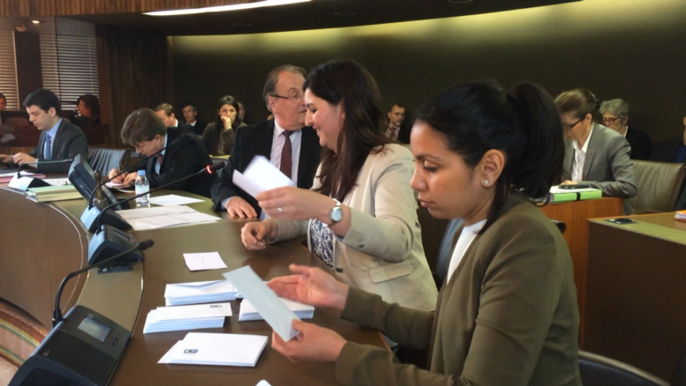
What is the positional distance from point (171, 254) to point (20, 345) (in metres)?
1.64

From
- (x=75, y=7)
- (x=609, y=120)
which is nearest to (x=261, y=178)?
(x=609, y=120)

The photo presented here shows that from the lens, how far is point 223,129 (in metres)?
7.73

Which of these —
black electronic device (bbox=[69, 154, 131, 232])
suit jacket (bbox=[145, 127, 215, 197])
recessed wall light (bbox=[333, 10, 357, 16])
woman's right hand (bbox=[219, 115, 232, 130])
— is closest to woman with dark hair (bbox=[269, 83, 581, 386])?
black electronic device (bbox=[69, 154, 131, 232])

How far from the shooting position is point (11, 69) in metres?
7.11

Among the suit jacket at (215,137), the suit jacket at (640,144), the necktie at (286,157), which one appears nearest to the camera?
the necktie at (286,157)

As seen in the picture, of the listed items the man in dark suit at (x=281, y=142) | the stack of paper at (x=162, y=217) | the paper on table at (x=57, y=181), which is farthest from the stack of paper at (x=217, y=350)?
the paper on table at (x=57, y=181)

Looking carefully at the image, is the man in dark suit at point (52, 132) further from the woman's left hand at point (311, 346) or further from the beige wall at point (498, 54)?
the beige wall at point (498, 54)

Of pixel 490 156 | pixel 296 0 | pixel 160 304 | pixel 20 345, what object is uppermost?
pixel 296 0

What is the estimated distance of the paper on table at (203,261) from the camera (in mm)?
1771

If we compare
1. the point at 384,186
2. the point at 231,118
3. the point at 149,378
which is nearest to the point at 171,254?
the point at 384,186

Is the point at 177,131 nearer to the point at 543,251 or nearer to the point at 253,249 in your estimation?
the point at 253,249

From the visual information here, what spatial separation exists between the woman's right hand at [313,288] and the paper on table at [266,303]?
0.77 feet

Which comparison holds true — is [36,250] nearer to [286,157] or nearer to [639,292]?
[286,157]

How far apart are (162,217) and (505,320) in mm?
2005
